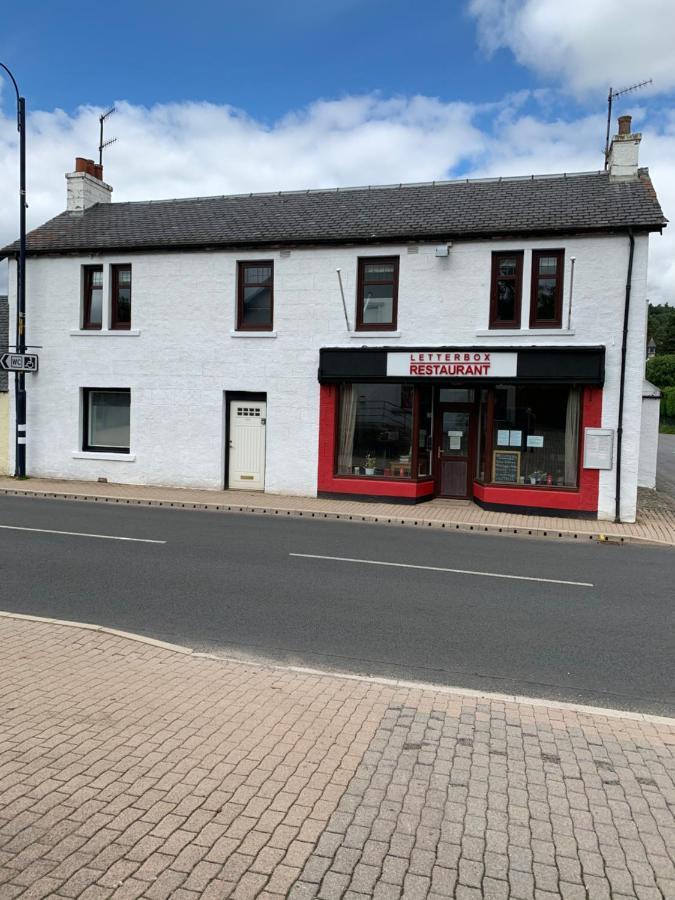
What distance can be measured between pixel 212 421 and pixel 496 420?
6939 millimetres

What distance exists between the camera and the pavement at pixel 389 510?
43.7 ft

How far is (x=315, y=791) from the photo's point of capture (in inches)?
144

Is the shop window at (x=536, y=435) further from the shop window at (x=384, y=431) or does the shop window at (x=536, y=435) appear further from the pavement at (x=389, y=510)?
the shop window at (x=384, y=431)

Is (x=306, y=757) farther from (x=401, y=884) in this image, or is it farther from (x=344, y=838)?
(x=401, y=884)

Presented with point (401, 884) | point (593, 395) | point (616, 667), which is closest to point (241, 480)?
point (593, 395)

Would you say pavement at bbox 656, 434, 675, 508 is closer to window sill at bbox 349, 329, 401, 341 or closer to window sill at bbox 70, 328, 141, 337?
window sill at bbox 349, 329, 401, 341

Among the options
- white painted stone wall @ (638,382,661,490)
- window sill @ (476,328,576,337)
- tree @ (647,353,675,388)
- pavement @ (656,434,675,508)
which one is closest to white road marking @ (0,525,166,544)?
window sill @ (476,328,576,337)

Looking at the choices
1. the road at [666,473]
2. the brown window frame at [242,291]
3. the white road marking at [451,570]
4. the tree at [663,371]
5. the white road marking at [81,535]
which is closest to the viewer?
the white road marking at [451,570]

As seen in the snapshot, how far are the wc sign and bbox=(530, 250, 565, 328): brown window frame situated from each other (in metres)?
0.96

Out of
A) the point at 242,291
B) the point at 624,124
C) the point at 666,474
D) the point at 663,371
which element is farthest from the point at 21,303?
the point at 663,371

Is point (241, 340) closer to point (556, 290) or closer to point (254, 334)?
point (254, 334)

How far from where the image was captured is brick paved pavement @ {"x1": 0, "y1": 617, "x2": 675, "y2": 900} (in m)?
3.03

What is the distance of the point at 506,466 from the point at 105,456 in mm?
10334

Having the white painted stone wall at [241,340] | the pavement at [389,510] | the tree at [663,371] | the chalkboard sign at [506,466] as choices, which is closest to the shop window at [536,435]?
the chalkboard sign at [506,466]
